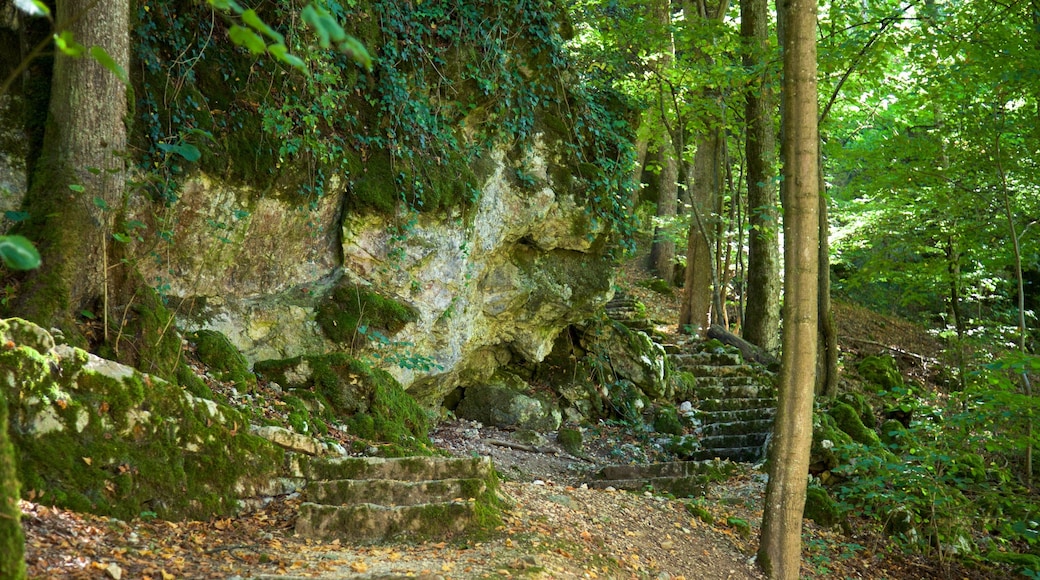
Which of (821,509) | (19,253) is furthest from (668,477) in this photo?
(19,253)

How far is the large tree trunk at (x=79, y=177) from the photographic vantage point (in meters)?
4.37

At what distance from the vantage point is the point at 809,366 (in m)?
5.43

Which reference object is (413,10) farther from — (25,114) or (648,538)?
(648,538)

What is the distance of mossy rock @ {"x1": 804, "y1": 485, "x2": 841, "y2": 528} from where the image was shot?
7629 millimetres

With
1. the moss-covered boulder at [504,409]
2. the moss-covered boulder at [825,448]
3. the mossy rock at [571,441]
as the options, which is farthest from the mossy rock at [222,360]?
the moss-covered boulder at [825,448]

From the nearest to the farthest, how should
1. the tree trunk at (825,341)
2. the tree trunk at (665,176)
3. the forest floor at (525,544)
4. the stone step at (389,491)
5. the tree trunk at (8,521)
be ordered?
the tree trunk at (8,521), the forest floor at (525,544), the stone step at (389,491), the tree trunk at (825,341), the tree trunk at (665,176)

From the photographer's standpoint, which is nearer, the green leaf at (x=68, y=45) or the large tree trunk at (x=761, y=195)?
the green leaf at (x=68, y=45)

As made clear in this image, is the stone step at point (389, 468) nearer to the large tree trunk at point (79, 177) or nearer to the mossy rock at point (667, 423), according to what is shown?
the large tree trunk at point (79, 177)

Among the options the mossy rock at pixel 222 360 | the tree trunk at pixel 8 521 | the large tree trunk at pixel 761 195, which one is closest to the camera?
the tree trunk at pixel 8 521

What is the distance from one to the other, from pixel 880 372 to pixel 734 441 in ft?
21.7

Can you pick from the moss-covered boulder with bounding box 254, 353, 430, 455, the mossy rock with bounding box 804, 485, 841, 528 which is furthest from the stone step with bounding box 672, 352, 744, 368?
the moss-covered boulder with bounding box 254, 353, 430, 455

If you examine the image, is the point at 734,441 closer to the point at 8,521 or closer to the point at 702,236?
the point at 702,236

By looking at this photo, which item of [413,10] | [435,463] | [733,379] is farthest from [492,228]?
[733,379]

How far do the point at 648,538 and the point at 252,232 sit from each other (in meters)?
4.75
